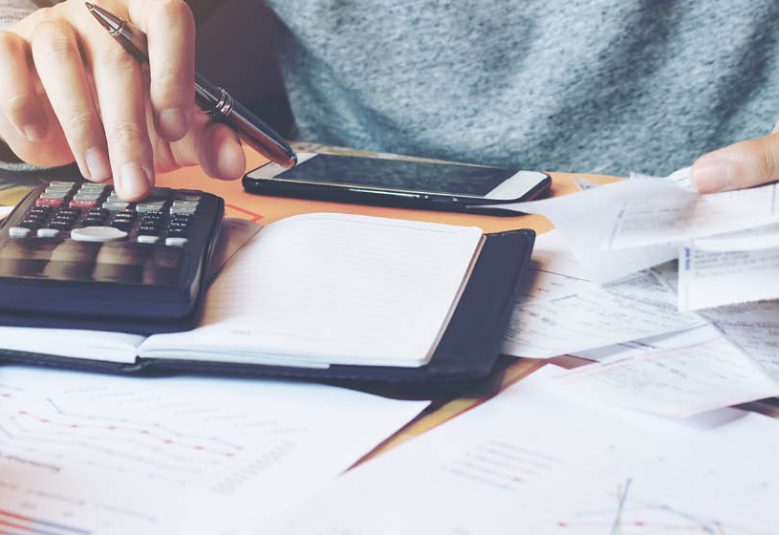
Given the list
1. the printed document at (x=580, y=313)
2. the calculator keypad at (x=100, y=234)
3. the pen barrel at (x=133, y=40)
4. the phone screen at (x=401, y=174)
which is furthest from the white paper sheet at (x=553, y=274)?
the pen barrel at (x=133, y=40)

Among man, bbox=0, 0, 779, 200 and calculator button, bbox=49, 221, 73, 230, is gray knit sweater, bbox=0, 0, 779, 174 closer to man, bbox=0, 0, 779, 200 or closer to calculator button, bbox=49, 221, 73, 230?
man, bbox=0, 0, 779, 200

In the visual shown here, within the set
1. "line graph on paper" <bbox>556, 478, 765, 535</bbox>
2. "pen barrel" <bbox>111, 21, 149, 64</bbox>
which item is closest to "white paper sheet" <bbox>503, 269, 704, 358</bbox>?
"line graph on paper" <bbox>556, 478, 765, 535</bbox>

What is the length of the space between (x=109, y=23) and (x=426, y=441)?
402 mm

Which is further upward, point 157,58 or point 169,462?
point 157,58

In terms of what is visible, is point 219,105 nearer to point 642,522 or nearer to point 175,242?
point 175,242

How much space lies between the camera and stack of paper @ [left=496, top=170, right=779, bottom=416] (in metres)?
0.39

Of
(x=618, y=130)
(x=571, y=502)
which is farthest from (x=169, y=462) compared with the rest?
(x=618, y=130)

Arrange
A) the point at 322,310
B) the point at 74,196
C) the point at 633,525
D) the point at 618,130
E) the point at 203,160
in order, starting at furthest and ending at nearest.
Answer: the point at 618,130
the point at 203,160
the point at 74,196
the point at 322,310
the point at 633,525

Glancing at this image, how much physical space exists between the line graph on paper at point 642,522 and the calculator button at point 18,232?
0.34m

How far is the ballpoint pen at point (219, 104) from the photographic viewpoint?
56 cm

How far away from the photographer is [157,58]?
554 mm

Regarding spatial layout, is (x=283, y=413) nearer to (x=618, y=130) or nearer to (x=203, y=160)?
(x=203, y=160)

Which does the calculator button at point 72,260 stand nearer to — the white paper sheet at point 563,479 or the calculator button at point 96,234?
the calculator button at point 96,234

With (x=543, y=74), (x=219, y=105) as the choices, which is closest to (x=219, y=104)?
(x=219, y=105)
